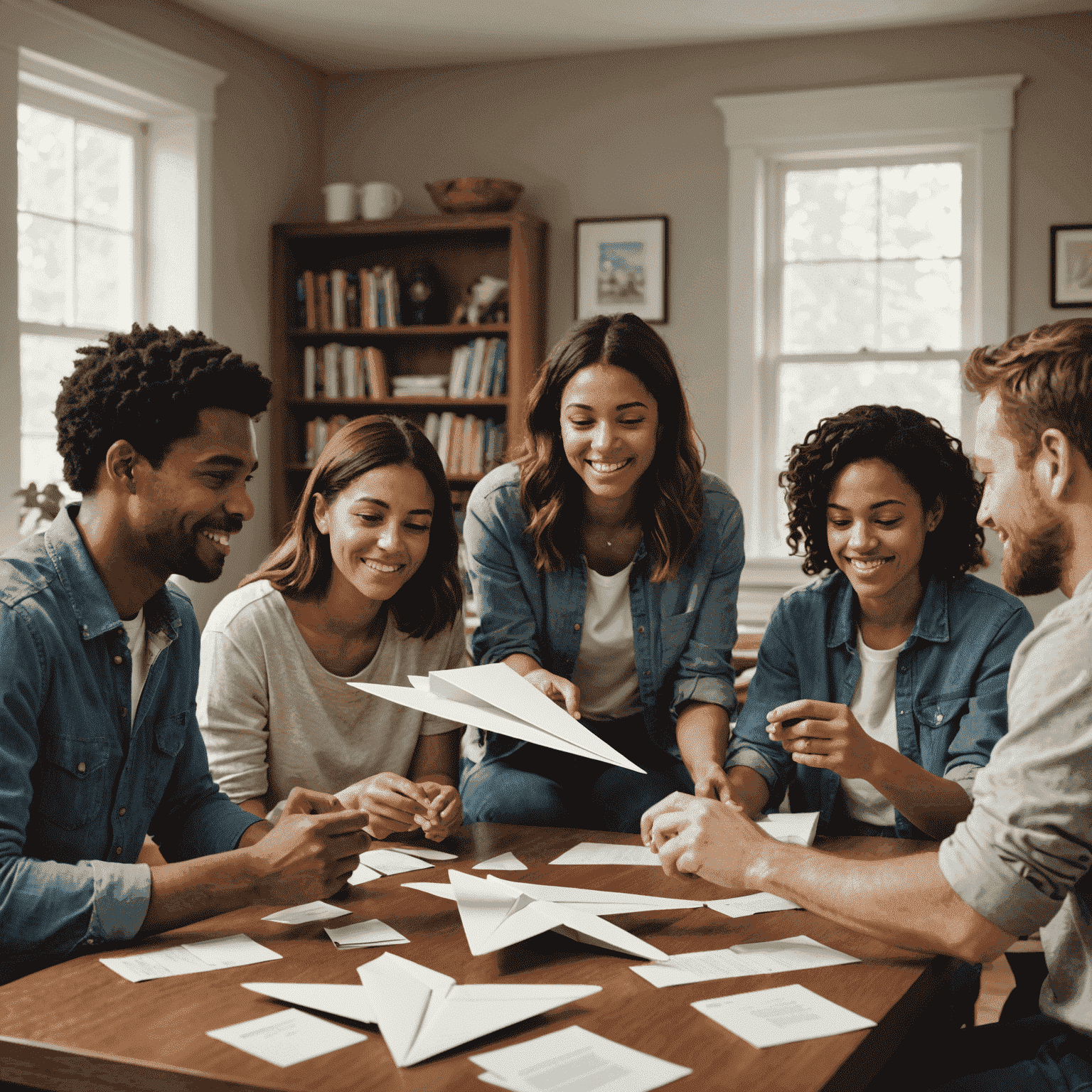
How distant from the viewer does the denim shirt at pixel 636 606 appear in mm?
2322

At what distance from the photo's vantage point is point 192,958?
1202 mm

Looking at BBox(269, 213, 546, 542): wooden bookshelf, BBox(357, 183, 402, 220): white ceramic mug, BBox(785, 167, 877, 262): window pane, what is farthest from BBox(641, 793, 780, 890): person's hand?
BBox(357, 183, 402, 220): white ceramic mug

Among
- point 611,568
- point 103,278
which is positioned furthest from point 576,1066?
point 103,278

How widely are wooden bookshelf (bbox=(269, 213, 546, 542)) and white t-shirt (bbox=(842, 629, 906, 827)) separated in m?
3.09

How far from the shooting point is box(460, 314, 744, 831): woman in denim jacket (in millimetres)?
2242

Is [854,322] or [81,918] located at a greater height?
[854,322]

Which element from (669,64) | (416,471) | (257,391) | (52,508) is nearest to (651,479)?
(416,471)

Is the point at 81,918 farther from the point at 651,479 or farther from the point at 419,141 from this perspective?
the point at 419,141

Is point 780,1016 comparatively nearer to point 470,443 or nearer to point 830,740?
point 830,740

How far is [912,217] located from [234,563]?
3.16m

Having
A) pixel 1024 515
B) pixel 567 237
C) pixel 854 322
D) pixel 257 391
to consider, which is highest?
pixel 567 237

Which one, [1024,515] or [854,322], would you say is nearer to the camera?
[1024,515]

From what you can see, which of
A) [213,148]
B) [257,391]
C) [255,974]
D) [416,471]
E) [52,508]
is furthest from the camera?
[213,148]

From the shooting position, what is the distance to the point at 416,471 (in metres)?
2.07
